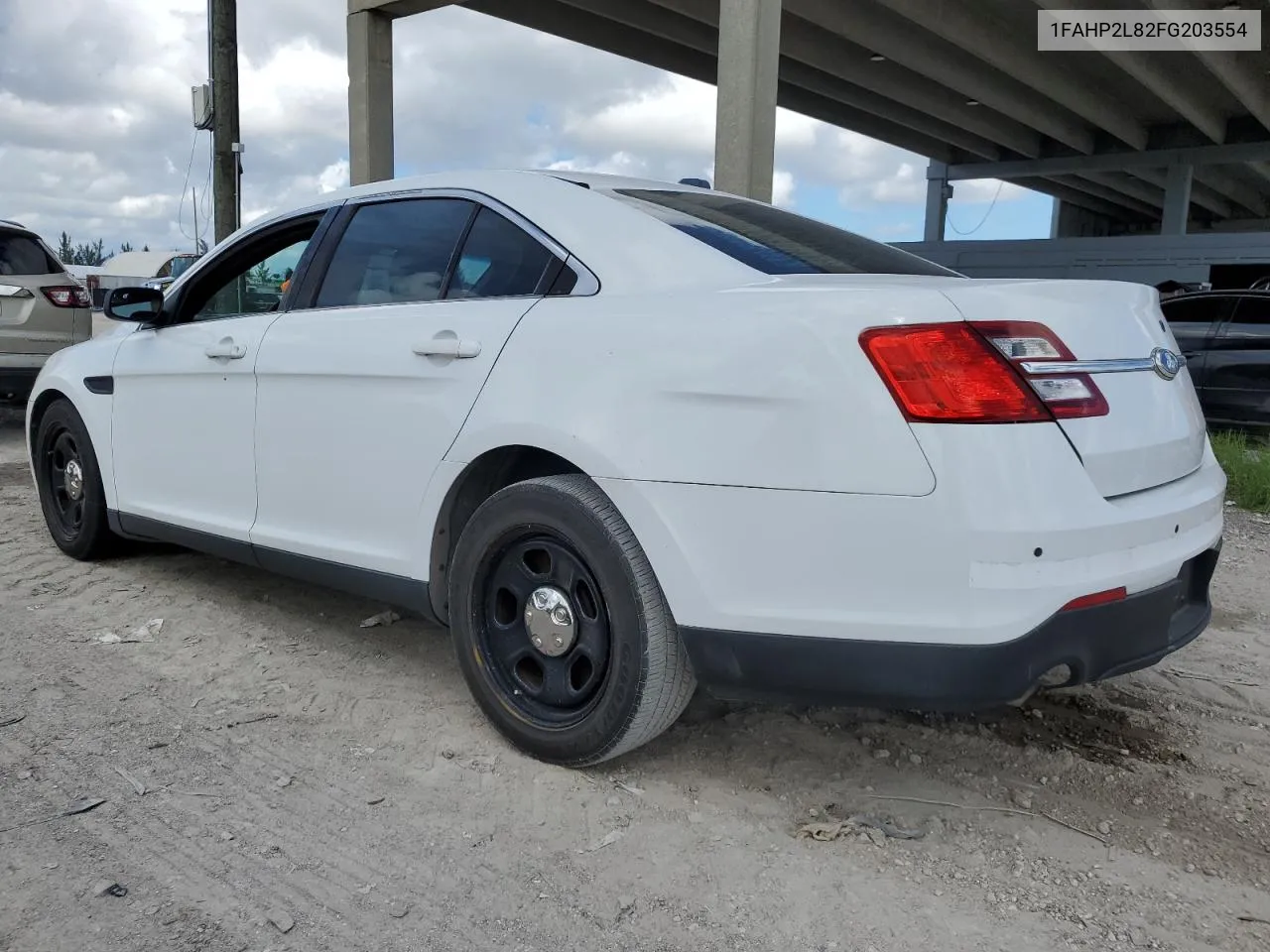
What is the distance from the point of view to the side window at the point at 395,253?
3119mm

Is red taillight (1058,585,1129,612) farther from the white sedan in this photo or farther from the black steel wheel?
the black steel wheel

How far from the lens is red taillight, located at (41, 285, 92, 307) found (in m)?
8.55

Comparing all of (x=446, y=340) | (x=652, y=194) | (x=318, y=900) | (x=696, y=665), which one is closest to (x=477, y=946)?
(x=318, y=900)

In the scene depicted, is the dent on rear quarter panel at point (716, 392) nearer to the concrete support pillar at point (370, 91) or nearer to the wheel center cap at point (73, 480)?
the wheel center cap at point (73, 480)

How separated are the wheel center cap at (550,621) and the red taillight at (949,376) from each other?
1.02 m

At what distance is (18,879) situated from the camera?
2.20m

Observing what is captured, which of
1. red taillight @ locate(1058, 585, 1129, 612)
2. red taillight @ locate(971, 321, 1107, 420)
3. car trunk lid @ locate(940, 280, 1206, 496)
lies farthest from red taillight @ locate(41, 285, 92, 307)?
red taillight @ locate(1058, 585, 1129, 612)

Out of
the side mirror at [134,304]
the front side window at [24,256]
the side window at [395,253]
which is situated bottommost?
the side mirror at [134,304]

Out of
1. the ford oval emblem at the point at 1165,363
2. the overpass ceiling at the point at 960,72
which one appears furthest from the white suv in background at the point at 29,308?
the ford oval emblem at the point at 1165,363

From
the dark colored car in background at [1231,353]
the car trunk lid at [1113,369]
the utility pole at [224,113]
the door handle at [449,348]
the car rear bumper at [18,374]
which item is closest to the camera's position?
the car trunk lid at [1113,369]

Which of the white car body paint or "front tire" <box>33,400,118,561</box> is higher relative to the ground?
the white car body paint

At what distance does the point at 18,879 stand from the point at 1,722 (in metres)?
0.94

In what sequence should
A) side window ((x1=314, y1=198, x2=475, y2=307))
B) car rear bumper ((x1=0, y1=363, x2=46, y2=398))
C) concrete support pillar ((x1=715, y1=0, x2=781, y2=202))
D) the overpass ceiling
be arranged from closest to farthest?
side window ((x1=314, y1=198, x2=475, y2=307))
concrete support pillar ((x1=715, y1=0, x2=781, y2=202))
car rear bumper ((x1=0, y1=363, x2=46, y2=398))
the overpass ceiling

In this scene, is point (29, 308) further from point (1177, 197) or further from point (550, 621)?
point (1177, 197)
